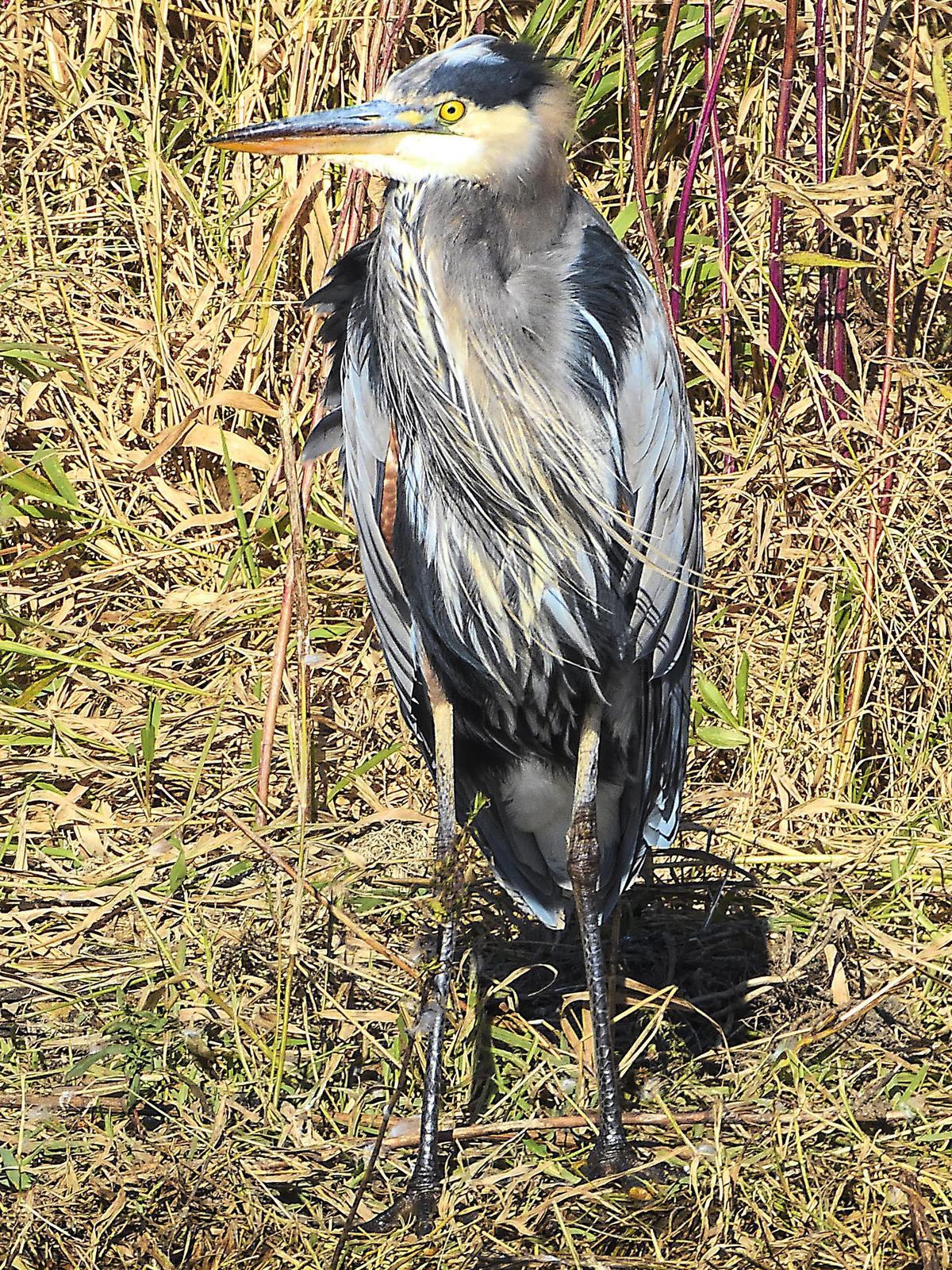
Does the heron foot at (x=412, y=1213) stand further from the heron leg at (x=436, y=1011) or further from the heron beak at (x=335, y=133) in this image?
the heron beak at (x=335, y=133)

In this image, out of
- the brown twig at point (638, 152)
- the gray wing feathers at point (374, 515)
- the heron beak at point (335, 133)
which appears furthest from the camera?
the brown twig at point (638, 152)

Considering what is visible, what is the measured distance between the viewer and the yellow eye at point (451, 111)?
1.95 m

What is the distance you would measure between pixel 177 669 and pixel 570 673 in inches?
48.5

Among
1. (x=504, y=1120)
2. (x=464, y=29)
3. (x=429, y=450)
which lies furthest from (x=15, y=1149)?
(x=464, y=29)

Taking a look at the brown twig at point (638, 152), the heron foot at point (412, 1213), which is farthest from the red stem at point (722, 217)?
the heron foot at point (412, 1213)

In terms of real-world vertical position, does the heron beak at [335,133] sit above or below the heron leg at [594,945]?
above

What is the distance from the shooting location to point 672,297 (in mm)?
3053

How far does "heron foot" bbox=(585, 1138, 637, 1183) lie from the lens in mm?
2041

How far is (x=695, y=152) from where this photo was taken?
2.93m

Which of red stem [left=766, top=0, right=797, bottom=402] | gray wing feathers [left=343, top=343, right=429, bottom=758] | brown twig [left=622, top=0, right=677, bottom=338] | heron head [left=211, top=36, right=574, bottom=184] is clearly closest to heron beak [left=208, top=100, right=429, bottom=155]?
heron head [left=211, top=36, right=574, bottom=184]

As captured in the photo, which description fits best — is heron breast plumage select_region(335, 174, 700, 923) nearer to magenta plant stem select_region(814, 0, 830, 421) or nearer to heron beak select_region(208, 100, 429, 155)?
heron beak select_region(208, 100, 429, 155)

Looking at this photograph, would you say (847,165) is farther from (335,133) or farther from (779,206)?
(335,133)

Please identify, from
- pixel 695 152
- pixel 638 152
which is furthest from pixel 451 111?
pixel 695 152

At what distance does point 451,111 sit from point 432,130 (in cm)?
3
